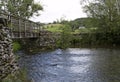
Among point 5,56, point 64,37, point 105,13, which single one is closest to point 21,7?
point 64,37

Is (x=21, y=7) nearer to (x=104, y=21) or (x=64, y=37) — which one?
(x=64, y=37)

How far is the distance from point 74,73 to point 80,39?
34256 mm

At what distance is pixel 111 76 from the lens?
744 inches

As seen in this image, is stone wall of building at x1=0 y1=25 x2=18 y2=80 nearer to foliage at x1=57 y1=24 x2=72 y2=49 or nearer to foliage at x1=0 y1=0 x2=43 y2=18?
foliage at x1=57 y1=24 x2=72 y2=49

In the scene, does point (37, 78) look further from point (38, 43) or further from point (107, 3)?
point (107, 3)

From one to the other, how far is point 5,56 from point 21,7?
132 feet

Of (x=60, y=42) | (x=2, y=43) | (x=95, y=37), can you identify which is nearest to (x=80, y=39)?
(x=95, y=37)

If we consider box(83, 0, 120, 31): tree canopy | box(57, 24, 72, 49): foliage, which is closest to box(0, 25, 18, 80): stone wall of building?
box(57, 24, 72, 49): foliage

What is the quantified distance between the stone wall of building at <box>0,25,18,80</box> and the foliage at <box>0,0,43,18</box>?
3669cm

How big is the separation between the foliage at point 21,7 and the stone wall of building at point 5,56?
36686 mm

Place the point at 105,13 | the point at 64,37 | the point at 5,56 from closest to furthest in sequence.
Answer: the point at 5,56
the point at 64,37
the point at 105,13

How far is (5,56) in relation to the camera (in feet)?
49.8

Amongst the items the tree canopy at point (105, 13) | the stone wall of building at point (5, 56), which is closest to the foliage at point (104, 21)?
the tree canopy at point (105, 13)

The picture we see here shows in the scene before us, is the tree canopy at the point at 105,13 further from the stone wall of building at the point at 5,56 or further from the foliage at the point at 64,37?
the stone wall of building at the point at 5,56
